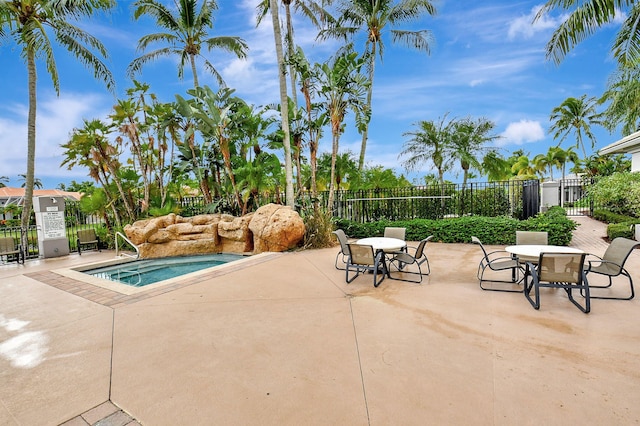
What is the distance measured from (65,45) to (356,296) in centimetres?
1450

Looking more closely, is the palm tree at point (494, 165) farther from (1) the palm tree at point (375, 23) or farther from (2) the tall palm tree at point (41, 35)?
(2) the tall palm tree at point (41, 35)

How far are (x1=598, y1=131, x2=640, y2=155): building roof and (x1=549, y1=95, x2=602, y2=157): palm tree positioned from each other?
73.7 feet

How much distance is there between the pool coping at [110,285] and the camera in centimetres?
493

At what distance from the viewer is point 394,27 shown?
16406mm

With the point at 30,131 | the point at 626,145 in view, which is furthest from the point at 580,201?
the point at 30,131

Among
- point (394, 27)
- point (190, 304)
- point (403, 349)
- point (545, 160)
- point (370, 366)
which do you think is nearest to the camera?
point (370, 366)

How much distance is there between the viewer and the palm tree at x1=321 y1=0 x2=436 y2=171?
14695 millimetres

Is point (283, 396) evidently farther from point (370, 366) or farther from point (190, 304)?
point (190, 304)

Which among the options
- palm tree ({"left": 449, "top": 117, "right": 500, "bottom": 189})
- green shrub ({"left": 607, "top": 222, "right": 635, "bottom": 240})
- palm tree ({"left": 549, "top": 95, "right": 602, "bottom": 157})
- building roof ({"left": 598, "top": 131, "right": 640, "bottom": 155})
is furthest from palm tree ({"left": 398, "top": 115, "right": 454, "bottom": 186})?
palm tree ({"left": 549, "top": 95, "right": 602, "bottom": 157})

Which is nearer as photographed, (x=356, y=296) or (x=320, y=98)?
(x=356, y=296)

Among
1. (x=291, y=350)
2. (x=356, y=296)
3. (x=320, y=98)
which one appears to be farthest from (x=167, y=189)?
(x=291, y=350)

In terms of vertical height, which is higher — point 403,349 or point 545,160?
point 545,160

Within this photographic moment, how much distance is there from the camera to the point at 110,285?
18.4ft

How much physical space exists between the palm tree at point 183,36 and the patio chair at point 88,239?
7436 mm
